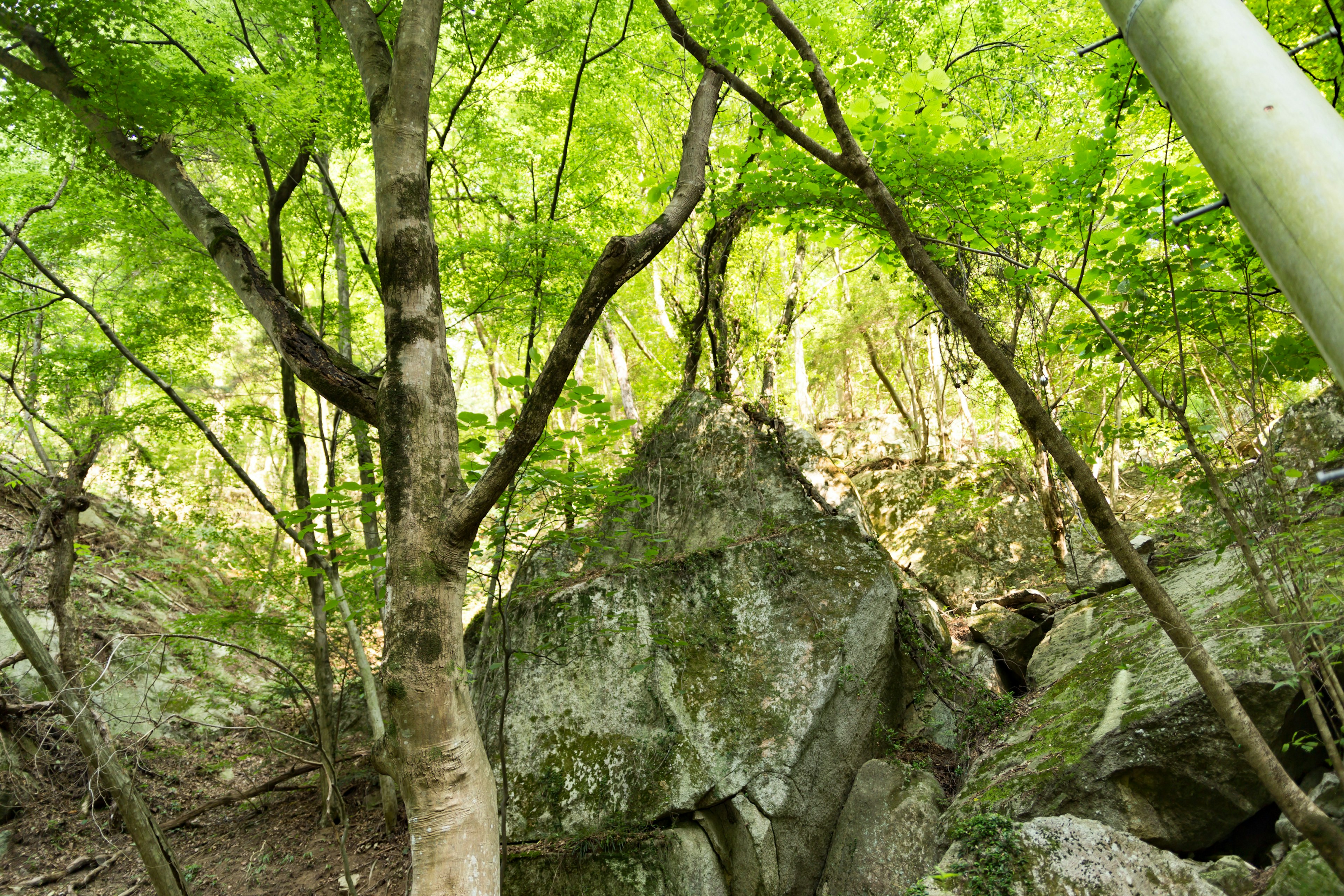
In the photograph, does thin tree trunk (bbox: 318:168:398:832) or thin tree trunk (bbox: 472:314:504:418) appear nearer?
thin tree trunk (bbox: 318:168:398:832)

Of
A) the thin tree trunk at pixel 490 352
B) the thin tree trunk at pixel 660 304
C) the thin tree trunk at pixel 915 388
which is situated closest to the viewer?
the thin tree trunk at pixel 660 304

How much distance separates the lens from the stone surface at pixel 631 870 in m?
4.84

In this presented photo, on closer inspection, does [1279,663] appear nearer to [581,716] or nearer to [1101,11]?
[581,716]

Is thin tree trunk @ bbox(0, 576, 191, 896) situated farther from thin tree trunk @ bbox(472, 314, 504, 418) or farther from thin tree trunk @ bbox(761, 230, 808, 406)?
thin tree trunk @ bbox(761, 230, 808, 406)

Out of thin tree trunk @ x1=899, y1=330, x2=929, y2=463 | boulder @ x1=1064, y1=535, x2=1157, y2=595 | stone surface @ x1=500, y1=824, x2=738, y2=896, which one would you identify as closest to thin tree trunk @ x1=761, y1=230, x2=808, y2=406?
boulder @ x1=1064, y1=535, x2=1157, y2=595

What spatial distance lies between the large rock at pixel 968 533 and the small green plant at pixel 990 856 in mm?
5027

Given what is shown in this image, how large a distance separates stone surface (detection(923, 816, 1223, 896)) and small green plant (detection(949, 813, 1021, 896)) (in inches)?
0.9

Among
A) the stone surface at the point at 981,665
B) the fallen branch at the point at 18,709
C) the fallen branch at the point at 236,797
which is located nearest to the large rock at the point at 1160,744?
the stone surface at the point at 981,665

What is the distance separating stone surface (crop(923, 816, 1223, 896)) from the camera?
3244 millimetres

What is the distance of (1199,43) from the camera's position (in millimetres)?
1003

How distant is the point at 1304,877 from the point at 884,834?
2.42 m

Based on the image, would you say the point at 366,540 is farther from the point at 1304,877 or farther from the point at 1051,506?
the point at 1051,506

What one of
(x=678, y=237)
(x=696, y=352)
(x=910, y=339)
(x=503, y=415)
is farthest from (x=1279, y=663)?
(x=910, y=339)

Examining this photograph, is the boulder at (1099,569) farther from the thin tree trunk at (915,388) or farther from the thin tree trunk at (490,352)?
the thin tree trunk at (490,352)
